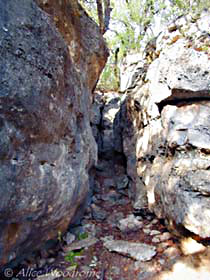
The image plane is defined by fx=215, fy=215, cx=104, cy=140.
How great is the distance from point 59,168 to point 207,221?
213 centimetres

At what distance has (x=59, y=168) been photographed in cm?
312

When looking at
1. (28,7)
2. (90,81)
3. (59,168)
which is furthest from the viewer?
(90,81)

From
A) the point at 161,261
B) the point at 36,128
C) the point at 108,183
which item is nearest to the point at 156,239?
the point at 161,261

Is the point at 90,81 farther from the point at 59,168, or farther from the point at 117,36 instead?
the point at 117,36

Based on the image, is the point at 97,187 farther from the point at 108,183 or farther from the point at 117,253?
the point at 117,253

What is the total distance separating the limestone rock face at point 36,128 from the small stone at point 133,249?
853 mm

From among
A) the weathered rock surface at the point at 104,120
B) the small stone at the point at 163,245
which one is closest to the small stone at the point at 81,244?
the small stone at the point at 163,245

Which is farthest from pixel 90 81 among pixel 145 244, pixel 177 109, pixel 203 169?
pixel 145 244

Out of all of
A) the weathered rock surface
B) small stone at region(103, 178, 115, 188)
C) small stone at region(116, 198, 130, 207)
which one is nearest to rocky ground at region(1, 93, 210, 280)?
small stone at region(116, 198, 130, 207)

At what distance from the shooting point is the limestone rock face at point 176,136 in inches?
126

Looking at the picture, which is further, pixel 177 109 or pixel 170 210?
pixel 177 109

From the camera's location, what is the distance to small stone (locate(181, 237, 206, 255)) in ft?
9.50

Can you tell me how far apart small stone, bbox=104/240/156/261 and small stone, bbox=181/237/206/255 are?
438 mm

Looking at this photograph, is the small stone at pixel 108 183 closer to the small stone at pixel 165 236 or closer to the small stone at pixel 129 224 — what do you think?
the small stone at pixel 129 224
